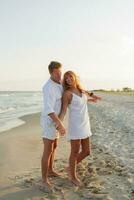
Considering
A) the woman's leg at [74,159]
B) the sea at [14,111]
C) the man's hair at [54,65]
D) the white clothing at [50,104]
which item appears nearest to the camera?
the white clothing at [50,104]

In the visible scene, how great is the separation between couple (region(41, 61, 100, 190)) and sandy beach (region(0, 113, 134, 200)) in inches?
9.6

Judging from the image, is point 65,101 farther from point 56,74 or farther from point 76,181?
point 76,181

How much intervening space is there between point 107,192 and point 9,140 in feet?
22.2

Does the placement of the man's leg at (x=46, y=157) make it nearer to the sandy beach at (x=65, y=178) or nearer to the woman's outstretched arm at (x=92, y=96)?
the sandy beach at (x=65, y=178)

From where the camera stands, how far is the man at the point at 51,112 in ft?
20.2

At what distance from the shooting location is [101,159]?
8531mm

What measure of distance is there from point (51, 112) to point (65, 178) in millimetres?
1411

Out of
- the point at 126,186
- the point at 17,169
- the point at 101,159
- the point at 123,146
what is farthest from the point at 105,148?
the point at 126,186

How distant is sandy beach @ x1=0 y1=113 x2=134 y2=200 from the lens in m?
6.11

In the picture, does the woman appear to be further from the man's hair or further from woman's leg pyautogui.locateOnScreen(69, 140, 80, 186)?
the man's hair

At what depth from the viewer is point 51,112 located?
6.11 metres

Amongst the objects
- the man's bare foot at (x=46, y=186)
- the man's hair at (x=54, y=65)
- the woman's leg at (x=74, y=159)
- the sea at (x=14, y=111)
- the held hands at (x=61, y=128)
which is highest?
the man's hair at (x=54, y=65)

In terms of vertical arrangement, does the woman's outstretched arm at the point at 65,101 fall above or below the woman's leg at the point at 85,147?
above

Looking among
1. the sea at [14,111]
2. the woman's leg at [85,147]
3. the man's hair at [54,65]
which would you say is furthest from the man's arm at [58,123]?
the sea at [14,111]
